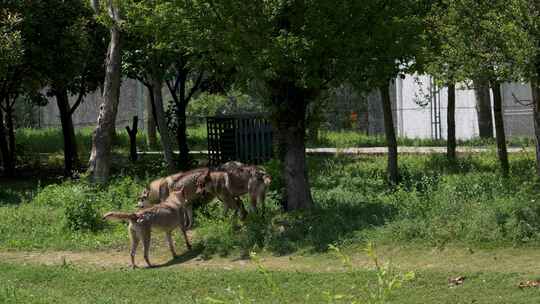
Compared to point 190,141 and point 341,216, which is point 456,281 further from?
point 190,141

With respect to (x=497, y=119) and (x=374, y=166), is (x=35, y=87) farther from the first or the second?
(x=497, y=119)

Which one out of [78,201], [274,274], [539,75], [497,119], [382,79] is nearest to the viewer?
[274,274]

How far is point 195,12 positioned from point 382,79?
10.6ft

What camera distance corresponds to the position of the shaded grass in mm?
10594

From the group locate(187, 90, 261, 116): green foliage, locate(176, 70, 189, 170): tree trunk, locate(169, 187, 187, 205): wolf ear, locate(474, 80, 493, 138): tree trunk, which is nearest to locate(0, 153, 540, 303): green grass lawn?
locate(169, 187, 187, 205): wolf ear

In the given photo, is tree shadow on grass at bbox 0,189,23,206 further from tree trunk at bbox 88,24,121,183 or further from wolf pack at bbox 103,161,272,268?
wolf pack at bbox 103,161,272,268

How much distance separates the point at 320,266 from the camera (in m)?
12.6

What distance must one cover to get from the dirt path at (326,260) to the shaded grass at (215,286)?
45 centimetres

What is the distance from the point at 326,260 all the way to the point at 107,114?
320 inches

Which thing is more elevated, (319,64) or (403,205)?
(319,64)

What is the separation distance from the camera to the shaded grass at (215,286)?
34.8 feet

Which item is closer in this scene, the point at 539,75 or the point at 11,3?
the point at 539,75

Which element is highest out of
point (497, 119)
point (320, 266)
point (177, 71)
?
point (177, 71)

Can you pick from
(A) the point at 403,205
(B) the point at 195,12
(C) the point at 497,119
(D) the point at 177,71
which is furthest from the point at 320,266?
(D) the point at 177,71
